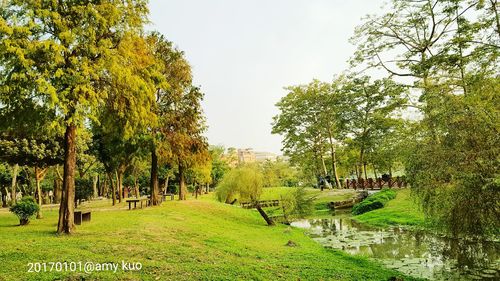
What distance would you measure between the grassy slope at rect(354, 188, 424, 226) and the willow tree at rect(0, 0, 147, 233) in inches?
721

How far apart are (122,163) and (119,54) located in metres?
20.5

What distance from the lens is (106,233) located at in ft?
42.1

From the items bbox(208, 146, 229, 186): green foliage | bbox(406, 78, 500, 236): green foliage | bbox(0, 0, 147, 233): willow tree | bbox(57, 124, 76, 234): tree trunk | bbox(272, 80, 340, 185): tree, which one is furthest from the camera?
bbox(208, 146, 229, 186): green foliage

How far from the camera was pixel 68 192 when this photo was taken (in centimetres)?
1288

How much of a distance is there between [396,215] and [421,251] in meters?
9.78

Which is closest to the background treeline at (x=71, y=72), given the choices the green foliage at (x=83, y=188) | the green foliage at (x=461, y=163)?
the green foliage at (x=461, y=163)

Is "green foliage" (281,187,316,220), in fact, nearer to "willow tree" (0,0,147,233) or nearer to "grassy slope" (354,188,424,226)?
"grassy slope" (354,188,424,226)

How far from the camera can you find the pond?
1184cm

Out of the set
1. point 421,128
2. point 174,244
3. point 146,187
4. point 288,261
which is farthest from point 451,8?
point 146,187

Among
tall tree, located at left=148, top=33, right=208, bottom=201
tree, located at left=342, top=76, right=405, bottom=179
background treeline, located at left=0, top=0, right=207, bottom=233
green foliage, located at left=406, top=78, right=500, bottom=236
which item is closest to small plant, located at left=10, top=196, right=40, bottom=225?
background treeline, located at left=0, top=0, right=207, bottom=233

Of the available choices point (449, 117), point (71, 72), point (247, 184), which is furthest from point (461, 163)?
point (247, 184)

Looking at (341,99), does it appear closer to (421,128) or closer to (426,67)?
(426,67)

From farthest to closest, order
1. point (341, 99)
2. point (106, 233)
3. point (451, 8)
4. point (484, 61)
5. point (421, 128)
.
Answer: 1. point (341, 99)
2. point (451, 8)
3. point (484, 61)
4. point (106, 233)
5. point (421, 128)

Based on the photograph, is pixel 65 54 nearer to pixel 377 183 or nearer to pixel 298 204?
pixel 298 204
